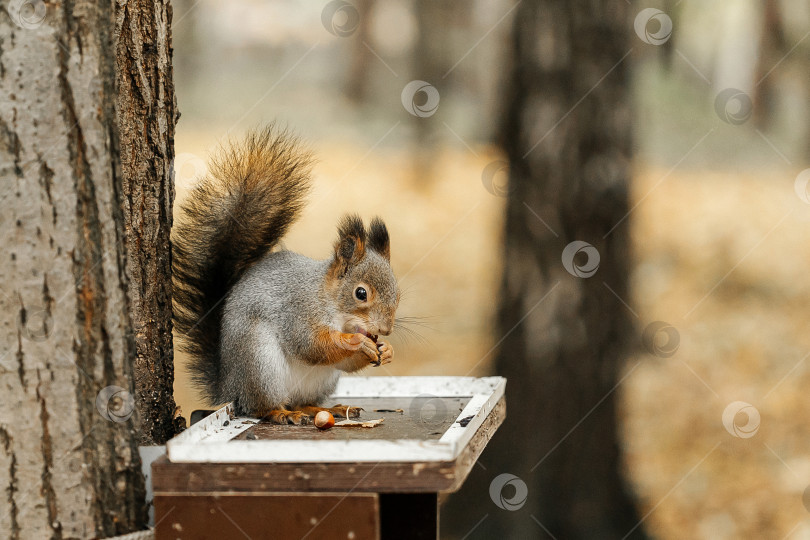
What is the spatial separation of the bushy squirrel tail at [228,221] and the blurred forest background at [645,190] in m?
0.07

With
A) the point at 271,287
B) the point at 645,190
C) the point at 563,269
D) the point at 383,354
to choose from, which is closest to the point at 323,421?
the point at 383,354

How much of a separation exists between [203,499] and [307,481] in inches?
5.1

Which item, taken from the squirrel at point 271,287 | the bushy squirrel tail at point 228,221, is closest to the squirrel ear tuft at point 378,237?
the squirrel at point 271,287

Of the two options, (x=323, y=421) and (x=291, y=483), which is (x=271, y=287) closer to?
(x=323, y=421)

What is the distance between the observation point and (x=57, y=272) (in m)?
1.11

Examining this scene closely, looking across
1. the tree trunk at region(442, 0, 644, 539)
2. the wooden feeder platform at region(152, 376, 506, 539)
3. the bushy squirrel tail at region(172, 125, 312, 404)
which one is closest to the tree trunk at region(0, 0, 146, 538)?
the wooden feeder platform at region(152, 376, 506, 539)

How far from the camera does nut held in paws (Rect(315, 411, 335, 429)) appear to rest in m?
1.42

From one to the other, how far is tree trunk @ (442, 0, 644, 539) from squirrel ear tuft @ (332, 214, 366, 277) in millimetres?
1005

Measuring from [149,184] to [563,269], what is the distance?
1.28 metres

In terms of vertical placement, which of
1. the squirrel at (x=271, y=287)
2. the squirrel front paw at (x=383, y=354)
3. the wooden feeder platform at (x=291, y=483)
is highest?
the squirrel at (x=271, y=287)

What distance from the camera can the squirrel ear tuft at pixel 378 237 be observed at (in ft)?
5.52

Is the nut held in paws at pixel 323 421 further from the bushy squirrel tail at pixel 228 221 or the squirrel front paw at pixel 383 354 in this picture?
the bushy squirrel tail at pixel 228 221

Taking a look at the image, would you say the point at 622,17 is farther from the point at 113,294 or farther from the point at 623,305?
the point at 113,294

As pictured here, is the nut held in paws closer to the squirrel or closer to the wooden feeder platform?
the squirrel
